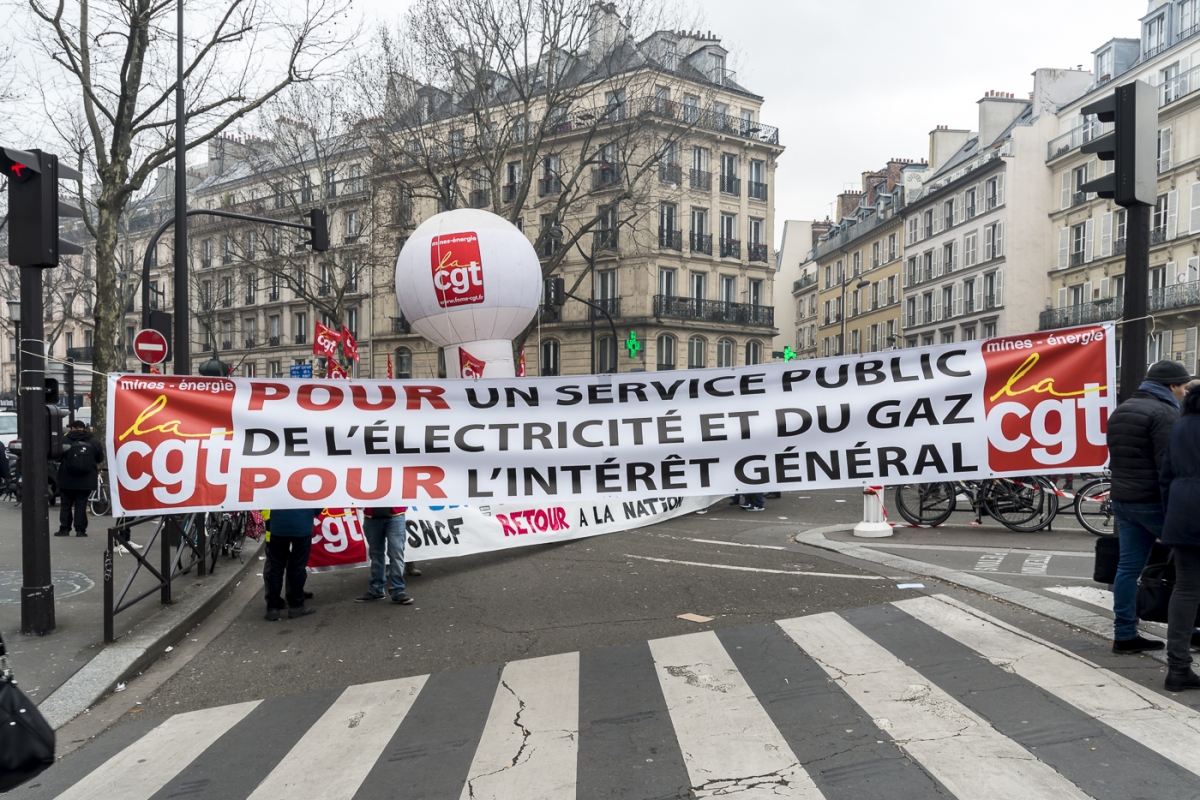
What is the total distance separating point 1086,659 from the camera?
562cm

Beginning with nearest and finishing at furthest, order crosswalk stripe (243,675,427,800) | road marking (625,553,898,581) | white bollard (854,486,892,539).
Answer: crosswalk stripe (243,675,427,800)
road marking (625,553,898,581)
white bollard (854,486,892,539)

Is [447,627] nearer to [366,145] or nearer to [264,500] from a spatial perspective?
[264,500]

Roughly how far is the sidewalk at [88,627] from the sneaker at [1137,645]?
6466mm

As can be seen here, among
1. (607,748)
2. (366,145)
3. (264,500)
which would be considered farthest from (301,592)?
(366,145)

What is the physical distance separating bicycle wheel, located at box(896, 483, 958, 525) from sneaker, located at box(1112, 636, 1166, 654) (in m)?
7.43

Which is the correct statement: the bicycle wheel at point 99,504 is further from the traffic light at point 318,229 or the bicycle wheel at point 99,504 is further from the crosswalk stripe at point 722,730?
the crosswalk stripe at point 722,730

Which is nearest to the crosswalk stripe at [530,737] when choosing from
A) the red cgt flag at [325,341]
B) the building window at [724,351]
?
the red cgt flag at [325,341]

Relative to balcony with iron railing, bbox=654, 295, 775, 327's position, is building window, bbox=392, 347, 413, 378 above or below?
below

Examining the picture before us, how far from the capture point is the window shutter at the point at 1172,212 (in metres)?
37.9

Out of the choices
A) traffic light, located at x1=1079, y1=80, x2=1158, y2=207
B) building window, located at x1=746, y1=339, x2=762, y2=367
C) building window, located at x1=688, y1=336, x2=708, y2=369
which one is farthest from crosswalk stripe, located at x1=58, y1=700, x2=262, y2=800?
building window, located at x1=746, y1=339, x2=762, y2=367

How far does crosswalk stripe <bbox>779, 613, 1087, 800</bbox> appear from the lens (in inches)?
150

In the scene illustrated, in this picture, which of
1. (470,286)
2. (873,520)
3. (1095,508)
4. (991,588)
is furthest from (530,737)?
(1095,508)

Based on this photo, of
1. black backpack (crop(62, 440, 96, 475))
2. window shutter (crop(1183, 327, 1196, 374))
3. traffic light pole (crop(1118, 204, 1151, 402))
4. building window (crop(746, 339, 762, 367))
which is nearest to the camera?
traffic light pole (crop(1118, 204, 1151, 402))

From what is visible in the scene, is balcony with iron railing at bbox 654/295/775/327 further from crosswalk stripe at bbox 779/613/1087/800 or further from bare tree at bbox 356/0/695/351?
crosswalk stripe at bbox 779/613/1087/800
